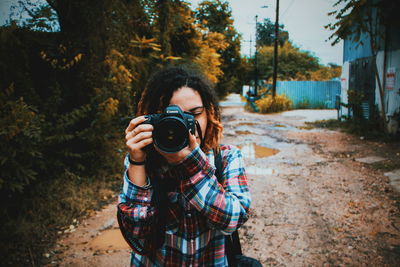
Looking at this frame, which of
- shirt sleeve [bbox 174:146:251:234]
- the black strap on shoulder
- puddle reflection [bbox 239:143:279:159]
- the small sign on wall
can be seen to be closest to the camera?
shirt sleeve [bbox 174:146:251:234]

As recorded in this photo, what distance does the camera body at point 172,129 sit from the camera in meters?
0.89

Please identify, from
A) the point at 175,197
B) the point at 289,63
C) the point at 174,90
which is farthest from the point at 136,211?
the point at 289,63

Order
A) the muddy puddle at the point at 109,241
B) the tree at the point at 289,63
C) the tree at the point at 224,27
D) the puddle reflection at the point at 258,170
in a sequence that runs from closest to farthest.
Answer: the muddy puddle at the point at 109,241 < the puddle reflection at the point at 258,170 < the tree at the point at 224,27 < the tree at the point at 289,63

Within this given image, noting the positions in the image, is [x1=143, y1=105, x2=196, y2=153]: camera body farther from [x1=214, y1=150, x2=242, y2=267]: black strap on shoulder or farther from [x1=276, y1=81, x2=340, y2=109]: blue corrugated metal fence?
[x1=276, y1=81, x2=340, y2=109]: blue corrugated metal fence

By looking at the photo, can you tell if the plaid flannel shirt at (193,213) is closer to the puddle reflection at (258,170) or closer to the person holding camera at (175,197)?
the person holding camera at (175,197)

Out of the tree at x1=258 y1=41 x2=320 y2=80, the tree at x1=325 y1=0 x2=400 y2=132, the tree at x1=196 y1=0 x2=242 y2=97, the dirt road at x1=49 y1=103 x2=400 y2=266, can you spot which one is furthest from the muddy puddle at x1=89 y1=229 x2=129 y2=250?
the tree at x1=258 y1=41 x2=320 y2=80

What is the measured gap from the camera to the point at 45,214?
2.78 meters

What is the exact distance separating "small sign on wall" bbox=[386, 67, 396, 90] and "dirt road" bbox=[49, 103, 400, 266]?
2127 millimetres

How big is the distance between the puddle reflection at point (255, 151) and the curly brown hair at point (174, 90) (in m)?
4.14

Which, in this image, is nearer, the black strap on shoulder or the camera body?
the camera body

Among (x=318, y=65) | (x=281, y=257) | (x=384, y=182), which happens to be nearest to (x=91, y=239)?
(x=281, y=257)

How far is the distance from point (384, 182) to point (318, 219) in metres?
1.57

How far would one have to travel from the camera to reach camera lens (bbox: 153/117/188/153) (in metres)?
0.89

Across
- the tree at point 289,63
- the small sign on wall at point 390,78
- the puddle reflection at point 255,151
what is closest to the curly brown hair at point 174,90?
the puddle reflection at point 255,151
